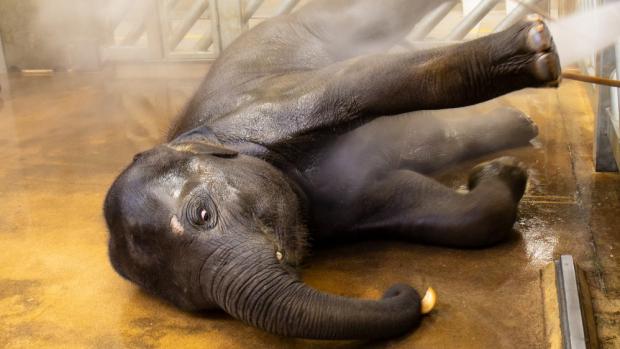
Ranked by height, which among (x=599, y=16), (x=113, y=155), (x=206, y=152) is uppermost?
→ (x=599, y=16)

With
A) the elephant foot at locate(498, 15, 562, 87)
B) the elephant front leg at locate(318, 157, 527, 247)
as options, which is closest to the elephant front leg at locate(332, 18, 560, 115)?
the elephant foot at locate(498, 15, 562, 87)

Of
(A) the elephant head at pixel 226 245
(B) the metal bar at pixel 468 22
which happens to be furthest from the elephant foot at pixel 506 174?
(B) the metal bar at pixel 468 22

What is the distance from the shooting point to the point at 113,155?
3.91 m

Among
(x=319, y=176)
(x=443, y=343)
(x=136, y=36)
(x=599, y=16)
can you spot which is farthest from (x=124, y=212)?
(x=136, y=36)

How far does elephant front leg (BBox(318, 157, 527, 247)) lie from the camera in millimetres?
2549

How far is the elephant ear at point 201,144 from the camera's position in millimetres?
2408

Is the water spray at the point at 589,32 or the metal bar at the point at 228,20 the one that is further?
the metal bar at the point at 228,20

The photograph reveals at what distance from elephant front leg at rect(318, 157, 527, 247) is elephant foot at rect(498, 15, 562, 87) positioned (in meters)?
0.56

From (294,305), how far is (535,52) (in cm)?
93

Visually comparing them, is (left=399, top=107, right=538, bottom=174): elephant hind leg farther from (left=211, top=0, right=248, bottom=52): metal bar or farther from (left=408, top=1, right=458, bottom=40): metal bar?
(left=211, top=0, right=248, bottom=52): metal bar

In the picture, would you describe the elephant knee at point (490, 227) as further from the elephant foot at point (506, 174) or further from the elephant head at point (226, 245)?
the elephant head at point (226, 245)

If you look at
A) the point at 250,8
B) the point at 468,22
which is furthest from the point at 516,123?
the point at 250,8

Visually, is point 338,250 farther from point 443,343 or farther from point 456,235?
point 443,343

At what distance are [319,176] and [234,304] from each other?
711 millimetres
